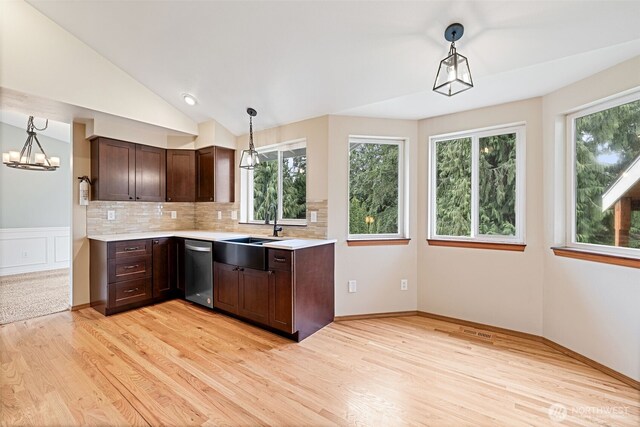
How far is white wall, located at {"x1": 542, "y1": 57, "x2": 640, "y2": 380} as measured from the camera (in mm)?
2064

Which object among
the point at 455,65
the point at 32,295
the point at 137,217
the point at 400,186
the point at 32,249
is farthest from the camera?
the point at 32,249

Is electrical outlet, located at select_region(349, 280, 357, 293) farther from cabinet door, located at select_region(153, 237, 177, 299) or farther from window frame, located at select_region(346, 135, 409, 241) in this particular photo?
cabinet door, located at select_region(153, 237, 177, 299)

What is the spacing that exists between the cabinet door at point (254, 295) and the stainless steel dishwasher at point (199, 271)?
580mm

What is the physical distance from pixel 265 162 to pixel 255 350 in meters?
2.47

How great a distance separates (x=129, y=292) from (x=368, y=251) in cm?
294

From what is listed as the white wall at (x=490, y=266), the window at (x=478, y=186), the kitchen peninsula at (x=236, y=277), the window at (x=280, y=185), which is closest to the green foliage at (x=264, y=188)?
the window at (x=280, y=185)

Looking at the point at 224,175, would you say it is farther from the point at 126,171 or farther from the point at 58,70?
the point at 58,70

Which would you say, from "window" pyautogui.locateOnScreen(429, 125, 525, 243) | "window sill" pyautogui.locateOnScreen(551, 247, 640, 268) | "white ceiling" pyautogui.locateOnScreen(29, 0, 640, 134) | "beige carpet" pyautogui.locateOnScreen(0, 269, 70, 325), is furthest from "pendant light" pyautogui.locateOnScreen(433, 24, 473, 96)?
"beige carpet" pyautogui.locateOnScreen(0, 269, 70, 325)

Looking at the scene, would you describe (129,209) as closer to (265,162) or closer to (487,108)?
(265,162)

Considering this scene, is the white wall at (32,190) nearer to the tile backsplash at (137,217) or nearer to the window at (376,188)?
the tile backsplash at (137,217)

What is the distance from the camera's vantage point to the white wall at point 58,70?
2500 mm

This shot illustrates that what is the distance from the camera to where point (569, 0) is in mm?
1729

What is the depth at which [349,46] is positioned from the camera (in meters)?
2.33

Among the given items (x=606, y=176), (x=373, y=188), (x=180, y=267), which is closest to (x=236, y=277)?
(x=180, y=267)
